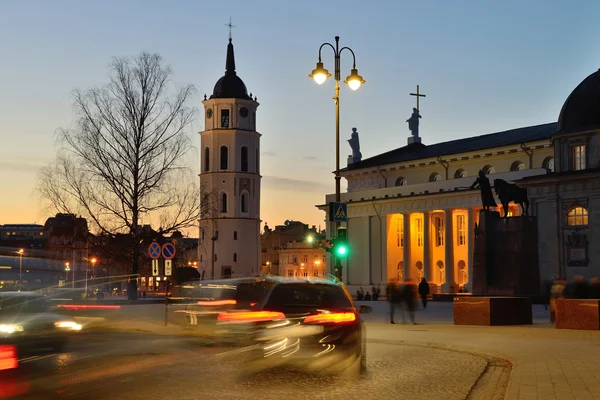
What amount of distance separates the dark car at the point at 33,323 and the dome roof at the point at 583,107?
50716 millimetres

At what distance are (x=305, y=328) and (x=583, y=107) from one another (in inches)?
2130

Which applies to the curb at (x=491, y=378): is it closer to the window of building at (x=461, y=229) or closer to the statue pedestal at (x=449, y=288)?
the statue pedestal at (x=449, y=288)

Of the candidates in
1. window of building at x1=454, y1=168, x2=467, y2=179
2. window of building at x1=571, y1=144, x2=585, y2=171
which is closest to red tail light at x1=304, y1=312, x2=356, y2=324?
window of building at x1=571, y1=144, x2=585, y2=171

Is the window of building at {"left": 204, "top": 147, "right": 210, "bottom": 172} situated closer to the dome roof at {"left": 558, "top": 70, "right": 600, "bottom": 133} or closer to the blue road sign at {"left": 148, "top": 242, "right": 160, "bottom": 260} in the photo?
the dome roof at {"left": 558, "top": 70, "right": 600, "bottom": 133}

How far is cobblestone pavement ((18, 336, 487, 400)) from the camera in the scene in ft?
40.3

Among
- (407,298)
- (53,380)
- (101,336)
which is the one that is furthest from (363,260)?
Answer: (53,380)

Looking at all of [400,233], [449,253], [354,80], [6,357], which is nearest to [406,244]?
[400,233]

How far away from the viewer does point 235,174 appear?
380ft

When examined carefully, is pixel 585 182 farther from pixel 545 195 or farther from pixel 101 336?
pixel 101 336

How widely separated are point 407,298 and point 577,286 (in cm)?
589

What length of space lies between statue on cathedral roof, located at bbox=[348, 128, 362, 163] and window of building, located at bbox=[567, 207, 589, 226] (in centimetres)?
5292

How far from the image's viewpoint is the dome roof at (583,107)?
62531 millimetres

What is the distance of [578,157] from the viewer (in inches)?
2530

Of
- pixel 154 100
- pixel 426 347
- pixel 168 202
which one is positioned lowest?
pixel 426 347
